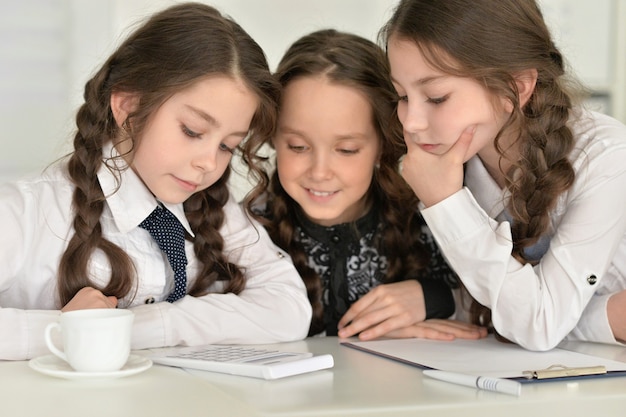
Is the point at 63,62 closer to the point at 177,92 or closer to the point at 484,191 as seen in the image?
the point at 177,92

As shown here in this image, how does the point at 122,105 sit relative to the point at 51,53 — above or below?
below

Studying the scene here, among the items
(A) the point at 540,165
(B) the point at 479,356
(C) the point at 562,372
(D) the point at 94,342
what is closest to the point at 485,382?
(C) the point at 562,372

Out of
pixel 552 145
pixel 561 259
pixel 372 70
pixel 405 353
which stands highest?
pixel 372 70

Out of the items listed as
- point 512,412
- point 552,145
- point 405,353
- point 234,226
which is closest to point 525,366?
point 405,353

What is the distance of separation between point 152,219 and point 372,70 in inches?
20.6

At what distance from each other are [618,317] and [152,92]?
83 centimetres

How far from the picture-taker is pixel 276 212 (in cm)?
172

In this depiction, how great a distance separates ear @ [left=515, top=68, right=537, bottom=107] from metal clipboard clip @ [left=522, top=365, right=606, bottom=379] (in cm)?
52

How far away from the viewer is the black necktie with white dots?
142cm

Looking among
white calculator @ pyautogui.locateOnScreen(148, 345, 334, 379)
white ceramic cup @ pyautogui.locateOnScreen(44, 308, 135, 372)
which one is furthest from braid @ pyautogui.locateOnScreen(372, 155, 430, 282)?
white ceramic cup @ pyautogui.locateOnScreen(44, 308, 135, 372)

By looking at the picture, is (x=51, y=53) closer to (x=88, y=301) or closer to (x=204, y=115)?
(x=204, y=115)

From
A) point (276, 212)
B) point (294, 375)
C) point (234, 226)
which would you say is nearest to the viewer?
point (294, 375)

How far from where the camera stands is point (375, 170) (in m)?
1.71

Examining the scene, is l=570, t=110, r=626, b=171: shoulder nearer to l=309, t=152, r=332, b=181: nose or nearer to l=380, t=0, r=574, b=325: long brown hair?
l=380, t=0, r=574, b=325: long brown hair
